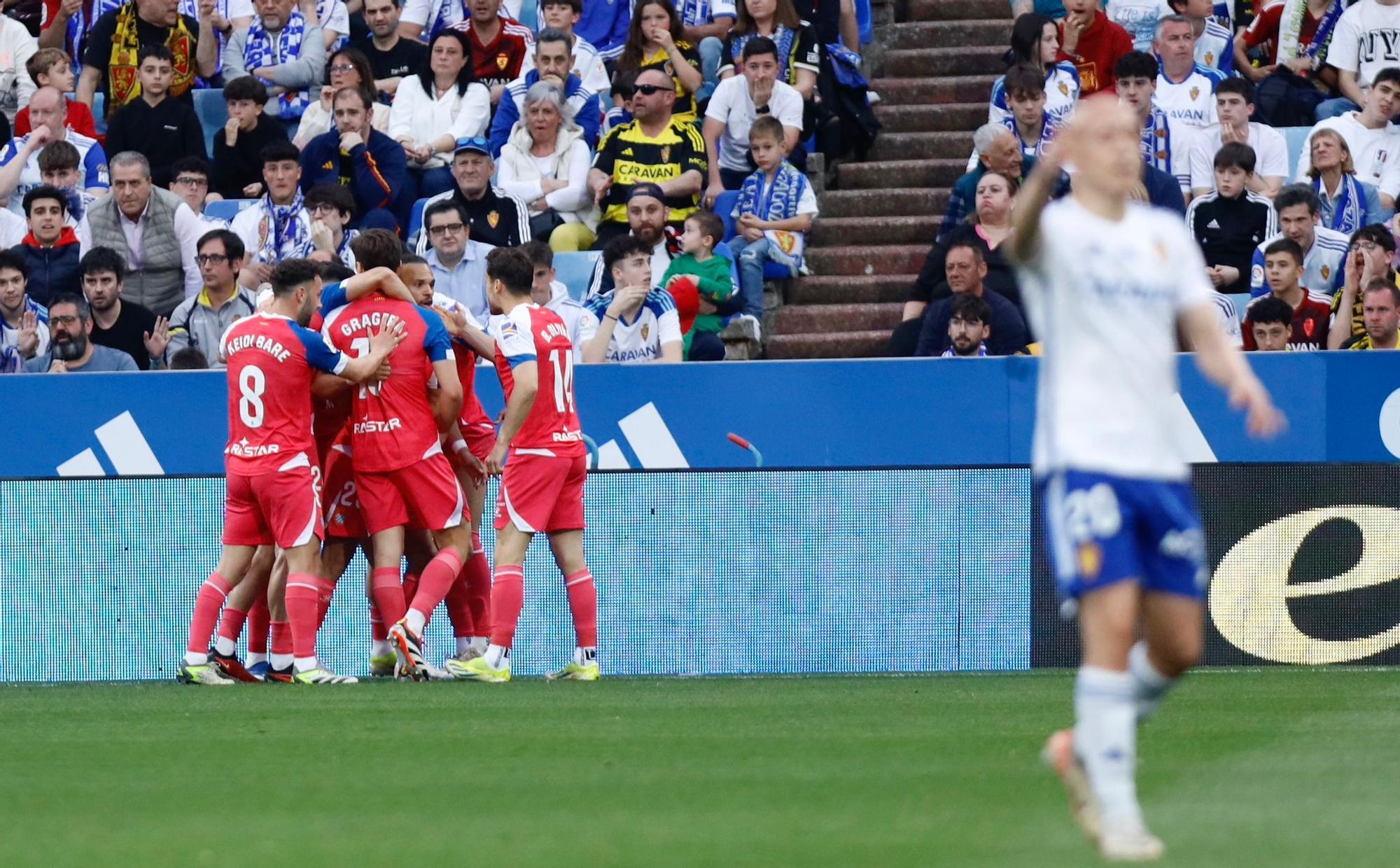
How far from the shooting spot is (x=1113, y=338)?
550 cm

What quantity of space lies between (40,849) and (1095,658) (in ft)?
9.75

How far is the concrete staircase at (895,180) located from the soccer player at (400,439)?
4349 mm

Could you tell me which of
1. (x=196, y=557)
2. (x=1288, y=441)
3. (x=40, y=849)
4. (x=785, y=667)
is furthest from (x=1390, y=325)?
(x=40, y=849)

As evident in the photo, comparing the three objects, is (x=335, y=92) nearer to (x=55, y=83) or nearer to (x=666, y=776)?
(x=55, y=83)

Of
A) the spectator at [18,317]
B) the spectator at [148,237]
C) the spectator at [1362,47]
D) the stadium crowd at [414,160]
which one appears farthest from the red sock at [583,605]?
the spectator at [1362,47]

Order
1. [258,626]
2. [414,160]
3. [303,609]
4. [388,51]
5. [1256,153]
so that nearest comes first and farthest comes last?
1. [303,609]
2. [258,626]
3. [1256,153]
4. [414,160]
5. [388,51]

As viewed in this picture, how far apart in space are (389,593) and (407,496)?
56 centimetres

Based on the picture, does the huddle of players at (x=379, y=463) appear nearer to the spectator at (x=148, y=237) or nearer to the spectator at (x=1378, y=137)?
the spectator at (x=148, y=237)

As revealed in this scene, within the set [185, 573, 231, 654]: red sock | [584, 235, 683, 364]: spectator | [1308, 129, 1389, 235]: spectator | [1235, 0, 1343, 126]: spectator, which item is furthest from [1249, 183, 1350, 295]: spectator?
[185, 573, 231, 654]: red sock

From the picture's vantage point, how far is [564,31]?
1675cm

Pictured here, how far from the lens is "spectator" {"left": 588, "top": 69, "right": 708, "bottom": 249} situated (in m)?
15.5

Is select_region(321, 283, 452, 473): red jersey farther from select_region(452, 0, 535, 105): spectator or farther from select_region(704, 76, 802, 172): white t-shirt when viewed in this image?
select_region(452, 0, 535, 105): spectator

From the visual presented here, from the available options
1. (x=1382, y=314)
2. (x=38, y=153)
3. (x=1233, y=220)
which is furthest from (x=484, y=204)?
(x=1382, y=314)

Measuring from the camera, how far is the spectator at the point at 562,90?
53.0 ft
